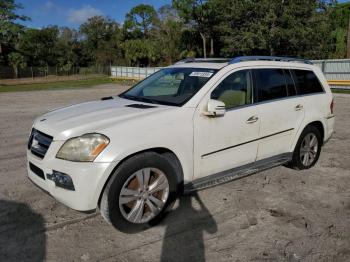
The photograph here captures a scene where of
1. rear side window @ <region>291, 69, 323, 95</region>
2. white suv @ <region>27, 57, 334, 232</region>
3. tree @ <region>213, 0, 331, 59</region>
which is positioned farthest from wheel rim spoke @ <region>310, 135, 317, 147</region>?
tree @ <region>213, 0, 331, 59</region>

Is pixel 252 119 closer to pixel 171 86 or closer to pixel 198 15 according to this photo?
pixel 171 86

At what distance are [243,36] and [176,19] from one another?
28966 mm

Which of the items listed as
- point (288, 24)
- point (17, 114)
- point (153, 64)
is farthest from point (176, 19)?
point (17, 114)

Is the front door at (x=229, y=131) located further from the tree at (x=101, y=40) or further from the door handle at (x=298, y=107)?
the tree at (x=101, y=40)

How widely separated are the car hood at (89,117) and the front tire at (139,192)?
1.47 ft

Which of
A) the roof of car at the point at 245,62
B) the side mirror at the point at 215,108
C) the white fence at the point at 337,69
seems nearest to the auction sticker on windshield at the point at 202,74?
the roof of car at the point at 245,62

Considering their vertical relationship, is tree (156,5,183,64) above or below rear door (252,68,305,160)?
above

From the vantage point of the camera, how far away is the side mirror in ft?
12.5

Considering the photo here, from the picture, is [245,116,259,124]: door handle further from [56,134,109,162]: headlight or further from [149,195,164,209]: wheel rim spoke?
[56,134,109,162]: headlight

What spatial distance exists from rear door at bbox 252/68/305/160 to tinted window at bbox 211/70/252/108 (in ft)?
0.48

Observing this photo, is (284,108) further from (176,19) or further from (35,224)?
(176,19)

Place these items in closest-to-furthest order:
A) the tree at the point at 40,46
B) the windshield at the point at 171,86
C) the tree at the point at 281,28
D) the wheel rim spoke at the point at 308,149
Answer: the windshield at the point at 171,86 → the wheel rim spoke at the point at 308,149 → the tree at the point at 281,28 → the tree at the point at 40,46

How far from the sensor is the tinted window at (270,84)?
4.58 meters

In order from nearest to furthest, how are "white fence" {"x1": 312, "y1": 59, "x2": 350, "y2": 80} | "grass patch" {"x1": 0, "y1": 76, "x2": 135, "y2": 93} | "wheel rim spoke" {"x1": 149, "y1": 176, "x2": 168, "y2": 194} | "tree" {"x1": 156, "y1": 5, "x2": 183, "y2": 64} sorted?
"wheel rim spoke" {"x1": 149, "y1": 176, "x2": 168, "y2": 194} → "white fence" {"x1": 312, "y1": 59, "x2": 350, "y2": 80} → "grass patch" {"x1": 0, "y1": 76, "x2": 135, "y2": 93} → "tree" {"x1": 156, "y1": 5, "x2": 183, "y2": 64}
